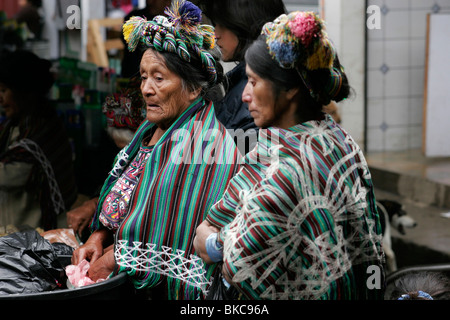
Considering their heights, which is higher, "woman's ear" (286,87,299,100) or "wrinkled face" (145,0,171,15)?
"wrinkled face" (145,0,171,15)

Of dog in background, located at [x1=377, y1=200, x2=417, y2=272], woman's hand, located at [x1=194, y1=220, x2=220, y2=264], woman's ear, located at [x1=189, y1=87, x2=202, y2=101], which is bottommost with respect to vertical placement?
dog in background, located at [x1=377, y1=200, x2=417, y2=272]

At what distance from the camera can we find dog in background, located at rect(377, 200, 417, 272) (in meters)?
4.11

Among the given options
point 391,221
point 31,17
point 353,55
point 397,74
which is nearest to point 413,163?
point 397,74

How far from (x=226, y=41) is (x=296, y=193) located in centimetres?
117

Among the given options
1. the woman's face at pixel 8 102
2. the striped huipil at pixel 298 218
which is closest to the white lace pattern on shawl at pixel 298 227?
the striped huipil at pixel 298 218

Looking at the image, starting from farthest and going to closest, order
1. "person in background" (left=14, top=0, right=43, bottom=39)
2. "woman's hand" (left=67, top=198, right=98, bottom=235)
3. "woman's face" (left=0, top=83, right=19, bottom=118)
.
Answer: "person in background" (left=14, top=0, right=43, bottom=39)
"woman's face" (left=0, top=83, right=19, bottom=118)
"woman's hand" (left=67, top=198, right=98, bottom=235)

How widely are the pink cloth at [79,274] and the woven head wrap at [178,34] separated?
0.97 m

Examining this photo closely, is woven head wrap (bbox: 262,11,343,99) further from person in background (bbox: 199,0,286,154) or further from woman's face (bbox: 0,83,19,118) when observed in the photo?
woman's face (bbox: 0,83,19,118)

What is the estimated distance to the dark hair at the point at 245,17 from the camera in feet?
9.36

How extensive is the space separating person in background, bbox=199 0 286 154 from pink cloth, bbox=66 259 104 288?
2.94 feet

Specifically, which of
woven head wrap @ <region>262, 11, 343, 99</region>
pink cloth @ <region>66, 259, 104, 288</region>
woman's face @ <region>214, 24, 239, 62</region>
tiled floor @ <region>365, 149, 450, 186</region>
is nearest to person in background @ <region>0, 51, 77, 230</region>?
pink cloth @ <region>66, 259, 104, 288</region>

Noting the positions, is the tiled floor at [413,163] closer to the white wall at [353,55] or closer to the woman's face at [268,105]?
the white wall at [353,55]

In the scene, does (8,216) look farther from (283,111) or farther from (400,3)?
(400,3)
